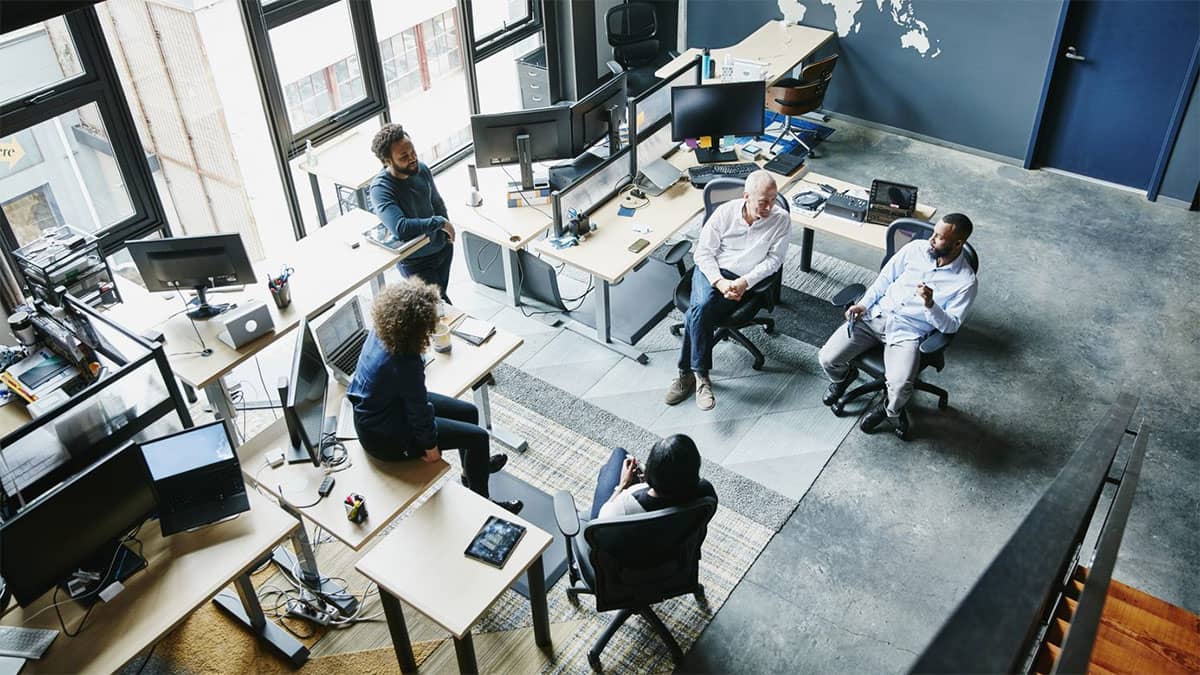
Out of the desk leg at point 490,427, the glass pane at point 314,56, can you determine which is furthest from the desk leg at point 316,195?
the desk leg at point 490,427

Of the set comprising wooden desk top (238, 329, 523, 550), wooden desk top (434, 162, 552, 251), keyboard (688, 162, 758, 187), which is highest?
keyboard (688, 162, 758, 187)

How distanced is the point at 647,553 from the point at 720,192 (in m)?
2.76

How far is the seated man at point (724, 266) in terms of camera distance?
17.5 feet

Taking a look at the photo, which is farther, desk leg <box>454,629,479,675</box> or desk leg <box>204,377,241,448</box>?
desk leg <box>204,377,241,448</box>

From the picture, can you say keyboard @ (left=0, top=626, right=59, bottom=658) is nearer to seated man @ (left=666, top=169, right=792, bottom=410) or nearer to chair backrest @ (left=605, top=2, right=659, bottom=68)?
seated man @ (left=666, top=169, right=792, bottom=410)

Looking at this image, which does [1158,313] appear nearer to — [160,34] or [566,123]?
[566,123]

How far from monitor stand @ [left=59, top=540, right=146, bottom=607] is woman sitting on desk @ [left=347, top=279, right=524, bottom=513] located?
1.01 meters

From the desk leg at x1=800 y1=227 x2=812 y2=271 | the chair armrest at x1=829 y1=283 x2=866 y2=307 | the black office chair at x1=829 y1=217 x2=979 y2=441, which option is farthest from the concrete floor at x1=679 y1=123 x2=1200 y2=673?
the chair armrest at x1=829 y1=283 x2=866 y2=307

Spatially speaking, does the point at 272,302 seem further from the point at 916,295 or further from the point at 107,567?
the point at 916,295

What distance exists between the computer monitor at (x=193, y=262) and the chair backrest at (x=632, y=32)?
481cm

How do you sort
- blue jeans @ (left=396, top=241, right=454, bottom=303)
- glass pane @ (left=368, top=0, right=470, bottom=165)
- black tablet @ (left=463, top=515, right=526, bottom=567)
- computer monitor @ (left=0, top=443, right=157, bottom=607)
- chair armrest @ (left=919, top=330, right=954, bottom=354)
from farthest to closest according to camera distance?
glass pane @ (left=368, top=0, right=470, bottom=165)
blue jeans @ (left=396, top=241, right=454, bottom=303)
chair armrest @ (left=919, top=330, right=954, bottom=354)
black tablet @ (left=463, top=515, right=526, bottom=567)
computer monitor @ (left=0, top=443, right=157, bottom=607)

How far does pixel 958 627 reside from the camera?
0.94 meters

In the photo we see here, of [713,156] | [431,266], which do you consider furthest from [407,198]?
[713,156]

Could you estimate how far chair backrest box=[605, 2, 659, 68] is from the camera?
8445 mm
